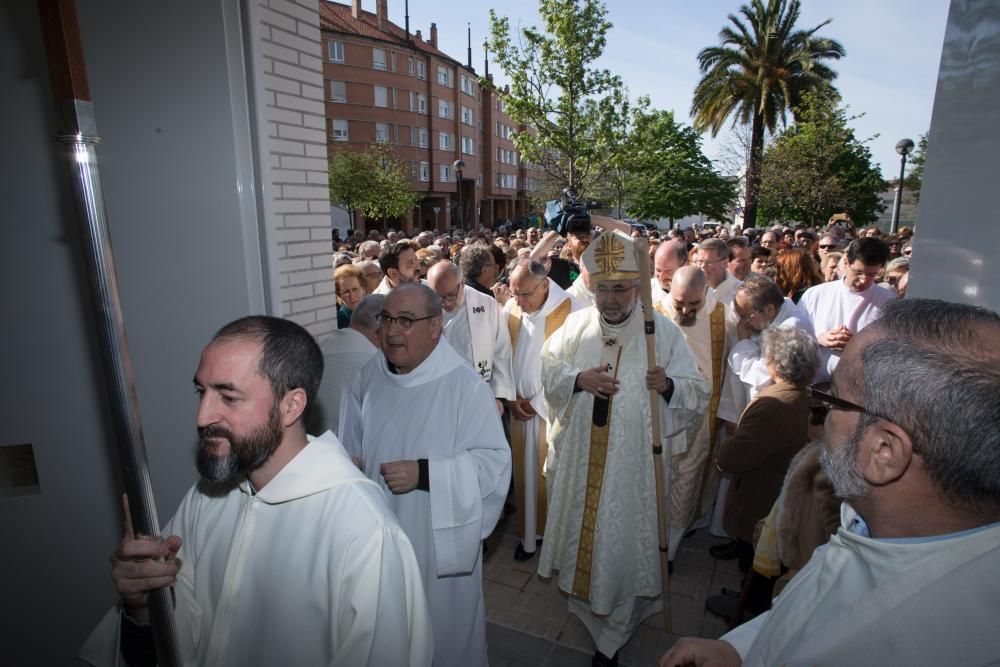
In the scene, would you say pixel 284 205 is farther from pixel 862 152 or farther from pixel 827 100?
pixel 862 152

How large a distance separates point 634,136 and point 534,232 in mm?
4515

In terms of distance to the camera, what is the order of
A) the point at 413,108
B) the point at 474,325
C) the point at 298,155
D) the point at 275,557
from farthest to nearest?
the point at 413,108 < the point at 474,325 < the point at 298,155 < the point at 275,557

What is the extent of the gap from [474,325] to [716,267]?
9.29 feet

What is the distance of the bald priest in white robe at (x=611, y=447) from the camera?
11.4 ft

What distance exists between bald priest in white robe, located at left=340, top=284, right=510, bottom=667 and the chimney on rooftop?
46.0 meters

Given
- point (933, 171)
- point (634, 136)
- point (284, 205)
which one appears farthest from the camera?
point (634, 136)

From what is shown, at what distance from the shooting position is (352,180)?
1120 inches

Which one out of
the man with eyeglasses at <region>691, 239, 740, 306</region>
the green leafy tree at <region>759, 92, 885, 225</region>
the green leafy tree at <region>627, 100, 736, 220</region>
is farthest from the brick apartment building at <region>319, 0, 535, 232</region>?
the man with eyeglasses at <region>691, 239, 740, 306</region>

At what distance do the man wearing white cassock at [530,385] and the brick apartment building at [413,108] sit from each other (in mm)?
31384

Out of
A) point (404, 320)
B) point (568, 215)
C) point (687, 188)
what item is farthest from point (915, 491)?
→ point (687, 188)

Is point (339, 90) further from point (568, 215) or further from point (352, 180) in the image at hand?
point (568, 215)

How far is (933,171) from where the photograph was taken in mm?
2738

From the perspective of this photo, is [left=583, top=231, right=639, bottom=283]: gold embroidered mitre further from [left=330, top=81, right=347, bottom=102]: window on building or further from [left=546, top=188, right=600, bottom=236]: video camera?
[left=330, top=81, right=347, bottom=102]: window on building

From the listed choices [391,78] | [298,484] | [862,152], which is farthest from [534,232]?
[391,78]
